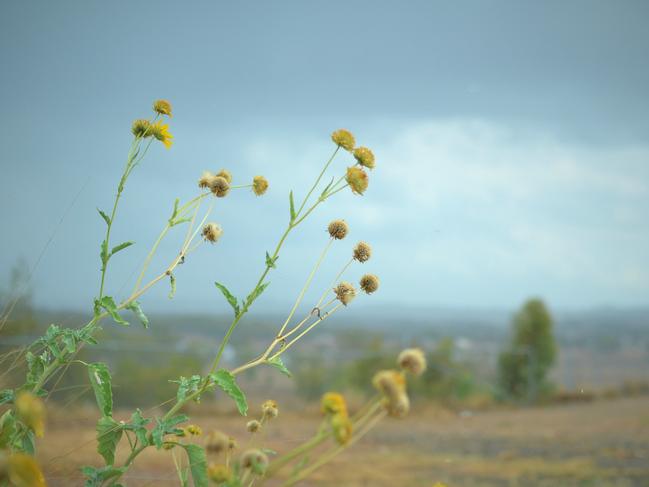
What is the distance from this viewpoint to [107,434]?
1688 mm

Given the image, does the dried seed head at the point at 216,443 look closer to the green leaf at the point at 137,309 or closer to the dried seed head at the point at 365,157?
the green leaf at the point at 137,309

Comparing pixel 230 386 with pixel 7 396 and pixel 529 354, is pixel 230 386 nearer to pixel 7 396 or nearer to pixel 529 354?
pixel 7 396

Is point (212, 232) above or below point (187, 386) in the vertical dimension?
above

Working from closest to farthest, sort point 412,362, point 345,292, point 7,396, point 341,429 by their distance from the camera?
point 341,429 → point 412,362 → point 7,396 → point 345,292

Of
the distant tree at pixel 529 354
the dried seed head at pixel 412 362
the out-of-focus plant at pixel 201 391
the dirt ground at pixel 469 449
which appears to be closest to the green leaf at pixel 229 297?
the out-of-focus plant at pixel 201 391

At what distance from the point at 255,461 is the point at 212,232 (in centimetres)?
105

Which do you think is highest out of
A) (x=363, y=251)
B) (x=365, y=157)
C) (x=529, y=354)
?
(x=365, y=157)

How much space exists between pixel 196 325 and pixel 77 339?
1531cm

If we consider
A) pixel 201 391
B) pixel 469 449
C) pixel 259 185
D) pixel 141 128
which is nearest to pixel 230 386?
pixel 201 391

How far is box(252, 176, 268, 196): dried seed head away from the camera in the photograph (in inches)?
88.0

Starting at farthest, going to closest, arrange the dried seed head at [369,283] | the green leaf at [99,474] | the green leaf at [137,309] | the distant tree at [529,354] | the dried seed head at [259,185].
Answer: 1. the distant tree at [529,354]
2. the dried seed head at [259,185]
3. the dried seed head at [369,283]
4. the green leaf at [137,309]
5. the green leaf at [99,474]

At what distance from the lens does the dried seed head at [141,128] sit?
2193mm

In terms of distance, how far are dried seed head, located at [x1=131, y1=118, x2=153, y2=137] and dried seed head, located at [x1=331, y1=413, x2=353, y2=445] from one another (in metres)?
1.45

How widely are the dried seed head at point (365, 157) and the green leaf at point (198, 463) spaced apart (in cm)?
101
